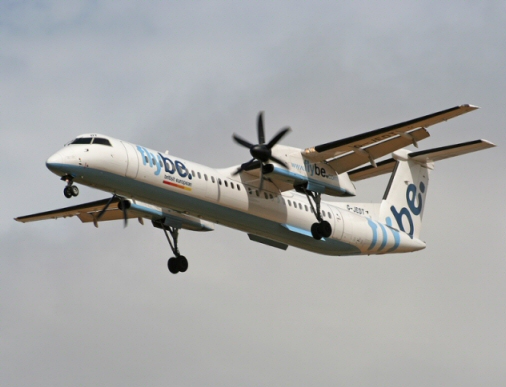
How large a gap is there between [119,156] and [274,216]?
5.17m

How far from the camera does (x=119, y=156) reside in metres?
23.8

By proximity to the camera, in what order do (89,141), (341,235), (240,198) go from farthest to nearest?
(341,235)
(240,198)
(89,141)

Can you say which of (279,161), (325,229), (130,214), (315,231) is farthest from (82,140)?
(325,229)

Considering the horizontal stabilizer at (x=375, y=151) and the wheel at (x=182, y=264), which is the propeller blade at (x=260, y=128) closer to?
the horizontal stabilizer at (x=375, y=151)

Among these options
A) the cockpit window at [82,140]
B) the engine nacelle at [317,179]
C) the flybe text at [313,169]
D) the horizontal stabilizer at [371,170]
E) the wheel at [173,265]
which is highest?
the horizontal stabilizer at [371,170]

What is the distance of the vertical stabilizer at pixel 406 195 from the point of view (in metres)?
30.0

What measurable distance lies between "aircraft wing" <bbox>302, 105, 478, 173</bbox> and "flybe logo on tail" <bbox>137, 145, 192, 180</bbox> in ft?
12.4

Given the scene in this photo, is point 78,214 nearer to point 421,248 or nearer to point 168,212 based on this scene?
point 168,212

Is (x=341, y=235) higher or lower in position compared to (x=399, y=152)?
lower

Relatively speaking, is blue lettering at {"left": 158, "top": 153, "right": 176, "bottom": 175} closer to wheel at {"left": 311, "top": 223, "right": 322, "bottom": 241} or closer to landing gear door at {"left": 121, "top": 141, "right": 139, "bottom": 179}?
landing gear door at {"left": 121, "top": 141, "right": 139, "bottom": 179}

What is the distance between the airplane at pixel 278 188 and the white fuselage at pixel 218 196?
3 cm

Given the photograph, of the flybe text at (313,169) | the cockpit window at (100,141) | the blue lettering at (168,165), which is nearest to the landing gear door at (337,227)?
the flybe text at (313,169)

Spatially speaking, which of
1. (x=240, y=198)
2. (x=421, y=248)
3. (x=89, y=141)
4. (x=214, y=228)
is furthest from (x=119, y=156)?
(x=421, y=248)

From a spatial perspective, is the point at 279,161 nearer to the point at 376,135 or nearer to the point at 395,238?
the point at 376,135
